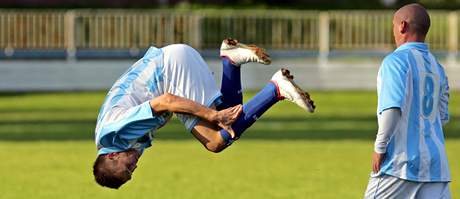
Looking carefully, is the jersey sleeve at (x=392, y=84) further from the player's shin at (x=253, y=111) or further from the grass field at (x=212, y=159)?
the grass field at (x=212, y=159)

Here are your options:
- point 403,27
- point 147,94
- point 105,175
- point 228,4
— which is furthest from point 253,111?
point 228,4

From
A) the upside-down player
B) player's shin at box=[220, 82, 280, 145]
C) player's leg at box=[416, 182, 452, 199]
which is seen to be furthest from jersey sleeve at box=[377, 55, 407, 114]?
player's shin at box=[220, 82, 280, 145]

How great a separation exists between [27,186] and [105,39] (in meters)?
22.1

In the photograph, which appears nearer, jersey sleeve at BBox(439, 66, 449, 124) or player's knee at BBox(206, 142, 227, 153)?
jersey sleeve at BBox(439, 66, 449, 124)

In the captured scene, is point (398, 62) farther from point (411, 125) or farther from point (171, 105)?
point (171, 105)

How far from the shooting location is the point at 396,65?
A: 30.3 feet

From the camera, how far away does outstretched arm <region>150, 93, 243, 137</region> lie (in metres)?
10.6

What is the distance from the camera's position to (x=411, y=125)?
9.32 m

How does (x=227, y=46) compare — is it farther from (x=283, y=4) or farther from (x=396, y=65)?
(x=283, y=4)

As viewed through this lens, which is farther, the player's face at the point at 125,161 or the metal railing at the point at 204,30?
the metal railing at the point at 204,30

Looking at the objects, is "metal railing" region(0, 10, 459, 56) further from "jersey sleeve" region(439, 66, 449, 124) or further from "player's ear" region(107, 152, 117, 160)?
"jersey sleeve" region(439, 66, 449, 124)

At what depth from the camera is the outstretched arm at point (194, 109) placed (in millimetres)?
10586

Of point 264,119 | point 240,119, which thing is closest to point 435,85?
point 240,119

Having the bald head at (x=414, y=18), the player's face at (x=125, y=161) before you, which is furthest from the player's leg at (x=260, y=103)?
the bald head at (x=414, y=18)
